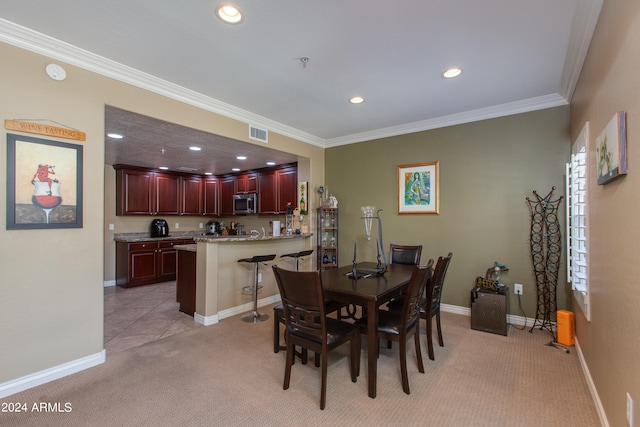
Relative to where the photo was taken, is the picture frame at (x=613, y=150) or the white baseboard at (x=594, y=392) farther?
the white baseboard at (x=594, y=392)

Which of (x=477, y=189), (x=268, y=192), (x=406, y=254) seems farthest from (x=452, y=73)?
(x=268, y=192)

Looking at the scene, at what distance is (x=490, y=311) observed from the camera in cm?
333

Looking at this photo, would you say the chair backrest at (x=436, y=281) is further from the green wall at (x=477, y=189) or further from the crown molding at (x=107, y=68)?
the crown molding at (x=107, y=68)

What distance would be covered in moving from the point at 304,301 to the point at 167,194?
5466 millimetres

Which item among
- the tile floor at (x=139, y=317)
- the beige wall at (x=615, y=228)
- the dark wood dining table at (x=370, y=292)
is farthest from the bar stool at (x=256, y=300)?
the beige wall at (x=615, y=228)

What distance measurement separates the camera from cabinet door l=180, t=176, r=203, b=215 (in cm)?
667

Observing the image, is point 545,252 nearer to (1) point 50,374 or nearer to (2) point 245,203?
(1) point 50,374

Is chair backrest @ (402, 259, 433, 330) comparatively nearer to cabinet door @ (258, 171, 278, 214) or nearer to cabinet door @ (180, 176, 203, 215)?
cabinet door @ (258, 171, 278, 214)

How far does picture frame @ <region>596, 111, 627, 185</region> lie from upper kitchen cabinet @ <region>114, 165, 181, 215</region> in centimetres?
675

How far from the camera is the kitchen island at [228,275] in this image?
12.0 ft

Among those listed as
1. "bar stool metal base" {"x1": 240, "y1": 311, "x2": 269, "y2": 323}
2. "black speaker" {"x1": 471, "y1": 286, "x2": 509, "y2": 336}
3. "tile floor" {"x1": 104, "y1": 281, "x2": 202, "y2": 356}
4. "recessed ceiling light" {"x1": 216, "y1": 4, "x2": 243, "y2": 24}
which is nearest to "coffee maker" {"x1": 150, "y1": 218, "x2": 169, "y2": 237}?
"tile floor" {"x1": 104, "y1": 281, "x2": 202, "y2": 356}

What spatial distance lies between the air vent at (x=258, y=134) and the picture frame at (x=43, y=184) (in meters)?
1.92

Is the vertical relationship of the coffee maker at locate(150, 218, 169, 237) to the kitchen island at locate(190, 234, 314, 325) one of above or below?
above

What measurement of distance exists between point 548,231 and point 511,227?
1.18 feet
